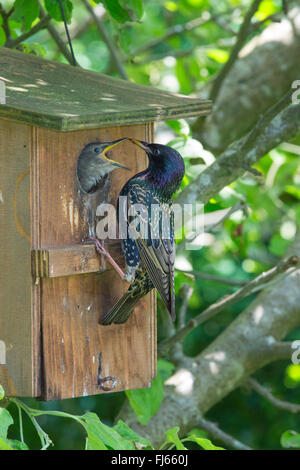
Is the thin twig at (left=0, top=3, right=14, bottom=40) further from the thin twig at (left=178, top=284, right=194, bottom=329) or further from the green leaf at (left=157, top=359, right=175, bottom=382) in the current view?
the green leaf at (left=157, top=359, right=175, bottom=382)

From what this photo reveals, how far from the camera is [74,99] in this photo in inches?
97.8

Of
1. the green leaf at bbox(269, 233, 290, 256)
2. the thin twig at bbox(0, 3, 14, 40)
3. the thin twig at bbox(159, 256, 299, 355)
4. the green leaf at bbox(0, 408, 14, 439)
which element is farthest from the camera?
the green leaf at bbox(269, 233, 290, 256)

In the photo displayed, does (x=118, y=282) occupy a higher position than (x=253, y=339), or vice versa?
(x=118, y=282)

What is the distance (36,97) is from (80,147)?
0.22 metres

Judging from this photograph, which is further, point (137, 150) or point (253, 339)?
point (253, 339)

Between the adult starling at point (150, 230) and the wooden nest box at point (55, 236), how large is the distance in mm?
76

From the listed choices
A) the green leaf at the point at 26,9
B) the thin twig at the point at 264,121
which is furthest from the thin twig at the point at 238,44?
the green leaf at the point at 26,9

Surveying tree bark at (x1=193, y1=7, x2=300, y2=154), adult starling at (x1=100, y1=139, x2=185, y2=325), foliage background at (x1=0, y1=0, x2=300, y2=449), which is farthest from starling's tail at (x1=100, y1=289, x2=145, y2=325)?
tree bark at (x1=193, y1=7, x2=300, y2=154)

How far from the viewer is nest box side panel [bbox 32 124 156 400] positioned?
2.42 m

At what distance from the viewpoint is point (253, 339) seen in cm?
390

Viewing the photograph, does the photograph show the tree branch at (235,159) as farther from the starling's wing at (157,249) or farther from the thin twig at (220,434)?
the thin twig at (220,434)

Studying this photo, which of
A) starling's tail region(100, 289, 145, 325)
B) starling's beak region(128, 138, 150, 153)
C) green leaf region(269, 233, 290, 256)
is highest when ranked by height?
starling's beak region(128, 138, 150, 153)
